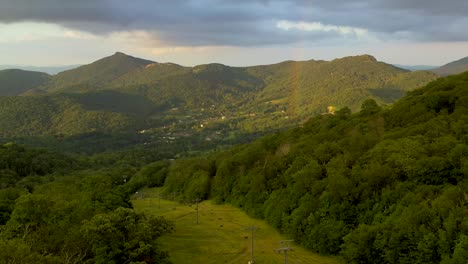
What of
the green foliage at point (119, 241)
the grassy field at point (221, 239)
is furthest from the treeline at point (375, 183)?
the green foliage at point (119, 241)

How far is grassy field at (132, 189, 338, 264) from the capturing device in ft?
146

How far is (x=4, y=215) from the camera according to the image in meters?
47.9

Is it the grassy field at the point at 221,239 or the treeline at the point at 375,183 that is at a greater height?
the treeline at the point at 375,183

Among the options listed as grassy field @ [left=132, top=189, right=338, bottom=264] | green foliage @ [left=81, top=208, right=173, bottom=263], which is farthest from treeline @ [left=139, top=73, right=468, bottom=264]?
green foliage @ [left=81, top=208, right=173, bottom=263]

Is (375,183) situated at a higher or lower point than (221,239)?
higher

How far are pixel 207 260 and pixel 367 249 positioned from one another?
16.1 metres

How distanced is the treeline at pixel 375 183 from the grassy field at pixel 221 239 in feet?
6.39

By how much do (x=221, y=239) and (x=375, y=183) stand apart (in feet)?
62.5

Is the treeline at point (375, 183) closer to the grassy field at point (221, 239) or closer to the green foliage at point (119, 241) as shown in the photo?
the grassy field at point (221, 239)

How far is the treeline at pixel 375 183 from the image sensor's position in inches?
1471

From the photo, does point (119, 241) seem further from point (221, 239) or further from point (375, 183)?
point (375, 183)

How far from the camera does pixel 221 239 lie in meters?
51.1

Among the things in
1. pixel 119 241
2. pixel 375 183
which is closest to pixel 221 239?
pixel 119 241

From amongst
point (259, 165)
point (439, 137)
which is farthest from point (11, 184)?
point (439, 137)
